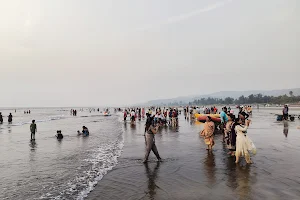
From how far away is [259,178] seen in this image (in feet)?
23.1

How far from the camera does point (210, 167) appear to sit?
8500 millimetres

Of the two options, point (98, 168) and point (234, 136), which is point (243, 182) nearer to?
point (234, 136)

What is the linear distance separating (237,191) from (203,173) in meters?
1.85

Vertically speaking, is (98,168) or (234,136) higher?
(234,136)

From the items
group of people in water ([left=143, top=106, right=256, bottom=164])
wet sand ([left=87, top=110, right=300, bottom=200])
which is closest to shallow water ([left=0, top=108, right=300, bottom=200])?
wet sand ([left=87, top=110, right=300, bottom=200])

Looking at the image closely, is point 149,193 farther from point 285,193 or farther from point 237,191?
point 285,193

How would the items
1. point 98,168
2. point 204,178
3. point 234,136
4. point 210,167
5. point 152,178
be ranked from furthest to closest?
1. point 234,136
2. point 98,168
3. point 210,167
4. point 152,178
5. point 204,178

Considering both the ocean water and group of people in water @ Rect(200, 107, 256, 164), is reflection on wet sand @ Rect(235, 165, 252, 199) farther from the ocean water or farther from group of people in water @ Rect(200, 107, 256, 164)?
the ocean water

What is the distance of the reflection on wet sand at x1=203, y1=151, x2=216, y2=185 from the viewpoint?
7.10m

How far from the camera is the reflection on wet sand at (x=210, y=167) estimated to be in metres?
7.10

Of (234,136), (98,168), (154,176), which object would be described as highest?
(234,136)

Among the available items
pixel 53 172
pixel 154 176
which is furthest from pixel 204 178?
pixel 53 172

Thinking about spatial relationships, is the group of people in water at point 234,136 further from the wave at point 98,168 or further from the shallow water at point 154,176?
the wave at point 98,168

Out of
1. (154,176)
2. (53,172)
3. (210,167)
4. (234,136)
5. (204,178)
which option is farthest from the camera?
(234,136)
